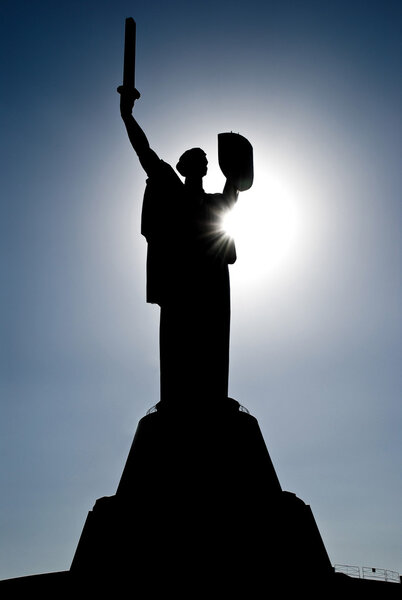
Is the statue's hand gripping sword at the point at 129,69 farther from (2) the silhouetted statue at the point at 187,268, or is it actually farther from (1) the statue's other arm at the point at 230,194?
(1) the statue's other arm at the point at 230,194

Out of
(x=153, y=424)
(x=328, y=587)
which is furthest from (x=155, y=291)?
(x=328, y=587)

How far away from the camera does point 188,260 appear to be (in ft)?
19.4

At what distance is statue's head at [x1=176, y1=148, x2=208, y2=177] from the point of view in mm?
6438

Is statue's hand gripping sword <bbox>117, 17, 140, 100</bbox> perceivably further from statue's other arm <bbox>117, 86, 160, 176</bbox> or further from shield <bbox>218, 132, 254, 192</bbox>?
shield <bbox>218, 132, 254, 192</bbox>

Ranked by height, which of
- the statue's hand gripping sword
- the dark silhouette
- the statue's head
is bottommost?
the dark silhouette

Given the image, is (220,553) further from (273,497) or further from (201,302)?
(201,302)

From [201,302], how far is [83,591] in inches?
130

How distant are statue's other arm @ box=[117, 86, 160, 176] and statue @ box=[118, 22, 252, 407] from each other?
1 centimetres

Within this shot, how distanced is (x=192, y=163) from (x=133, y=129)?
3.22ft

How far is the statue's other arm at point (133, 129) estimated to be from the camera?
19.4 feet

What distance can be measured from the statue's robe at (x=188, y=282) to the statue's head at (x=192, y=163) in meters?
0.28

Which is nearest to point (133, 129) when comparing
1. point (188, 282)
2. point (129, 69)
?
point (129, 69)

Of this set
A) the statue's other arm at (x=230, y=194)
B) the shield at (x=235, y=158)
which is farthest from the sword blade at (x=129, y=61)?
the statue's other arm at (x=230, y=194)

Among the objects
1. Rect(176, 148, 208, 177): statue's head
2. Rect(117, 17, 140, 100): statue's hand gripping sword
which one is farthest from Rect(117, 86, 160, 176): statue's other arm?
Rect(176, 148, 208, 177): statue's head
